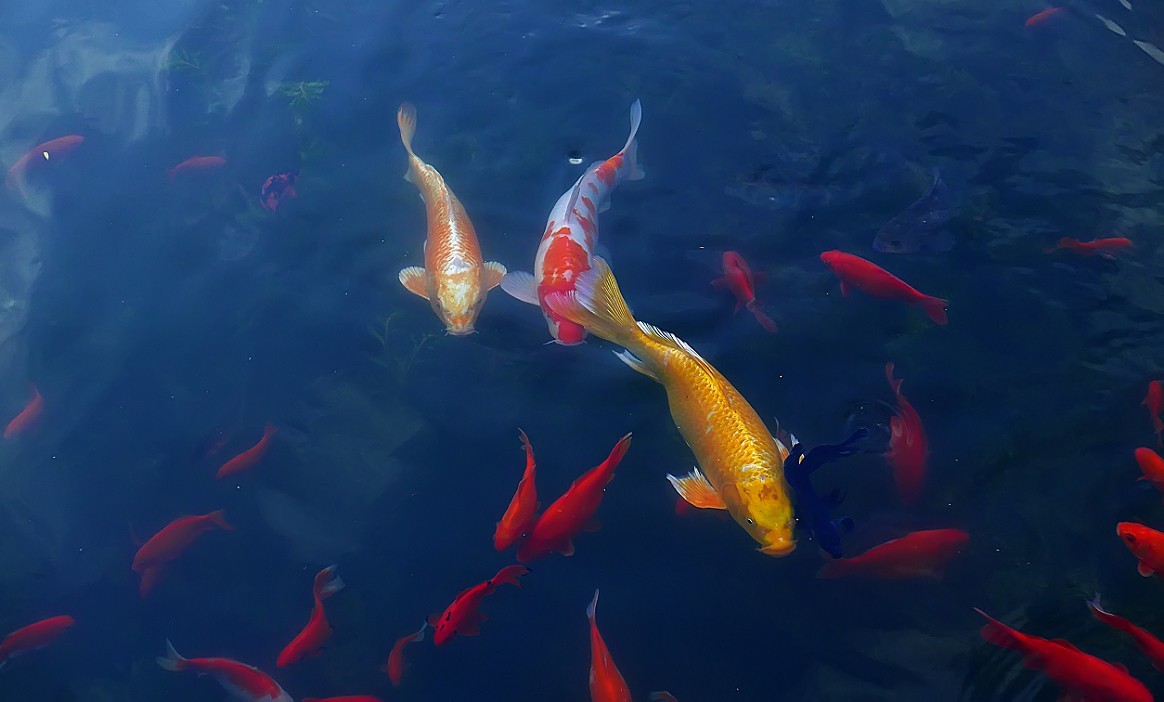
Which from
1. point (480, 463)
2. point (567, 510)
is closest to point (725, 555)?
point (567, 510)

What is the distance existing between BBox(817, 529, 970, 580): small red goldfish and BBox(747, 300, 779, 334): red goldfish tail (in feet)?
5.06

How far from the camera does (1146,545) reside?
10.5ft

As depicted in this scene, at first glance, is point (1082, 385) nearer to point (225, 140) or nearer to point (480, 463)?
point (480, 463)

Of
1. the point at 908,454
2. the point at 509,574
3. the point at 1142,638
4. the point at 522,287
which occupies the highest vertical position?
the point at 522,287

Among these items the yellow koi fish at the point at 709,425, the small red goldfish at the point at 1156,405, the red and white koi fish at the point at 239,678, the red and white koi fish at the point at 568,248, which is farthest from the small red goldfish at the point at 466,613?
the small red goldfish at the point at 1156,405

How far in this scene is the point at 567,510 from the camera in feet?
11.3

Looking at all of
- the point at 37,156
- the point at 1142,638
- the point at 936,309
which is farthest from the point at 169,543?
the point at 1142,638

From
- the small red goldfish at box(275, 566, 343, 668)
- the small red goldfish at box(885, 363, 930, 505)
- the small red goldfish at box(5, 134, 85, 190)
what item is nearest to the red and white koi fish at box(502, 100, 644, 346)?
the small red goldfish at box(885, 363, 930, 505)

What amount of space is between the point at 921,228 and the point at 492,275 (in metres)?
2.89

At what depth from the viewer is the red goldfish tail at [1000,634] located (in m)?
3.20

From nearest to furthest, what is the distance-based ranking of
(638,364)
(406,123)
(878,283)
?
(638,364) < (878,283) < (406,123)

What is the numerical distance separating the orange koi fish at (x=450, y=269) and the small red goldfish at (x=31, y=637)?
2.74 meters

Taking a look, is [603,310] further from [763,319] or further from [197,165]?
[197,165]

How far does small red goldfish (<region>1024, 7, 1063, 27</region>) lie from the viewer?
20.1 feet
